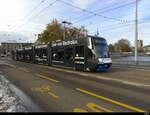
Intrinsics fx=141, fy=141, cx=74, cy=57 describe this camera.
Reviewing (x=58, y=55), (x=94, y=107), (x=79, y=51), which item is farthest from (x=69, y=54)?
(x=94, y=107)

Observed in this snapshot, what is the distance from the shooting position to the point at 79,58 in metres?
13.8

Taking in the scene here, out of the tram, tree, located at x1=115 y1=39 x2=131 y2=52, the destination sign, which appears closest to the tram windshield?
the tram

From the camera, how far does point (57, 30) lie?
4369 cm

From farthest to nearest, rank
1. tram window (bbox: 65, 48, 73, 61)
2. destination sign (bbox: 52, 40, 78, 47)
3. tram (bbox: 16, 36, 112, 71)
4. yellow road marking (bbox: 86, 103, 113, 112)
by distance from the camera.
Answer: tram window (bbox: 65, 48, 73, 61) < destination sign (bbox: 52, 40, 78, 47) < tram (bbox: 16, 36, 112, 71) < yellow road marking (bbox: 86, 103, 113, 112)

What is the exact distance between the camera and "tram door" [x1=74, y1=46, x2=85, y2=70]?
532 inches

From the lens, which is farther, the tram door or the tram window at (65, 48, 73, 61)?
the tram window at (65, 48, 73, 61)

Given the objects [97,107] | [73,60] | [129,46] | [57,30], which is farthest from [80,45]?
[129,46]

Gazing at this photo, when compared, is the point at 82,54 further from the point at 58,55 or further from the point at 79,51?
the point at 58,55

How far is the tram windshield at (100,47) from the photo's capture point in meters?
12.7

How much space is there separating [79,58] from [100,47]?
7.60ft

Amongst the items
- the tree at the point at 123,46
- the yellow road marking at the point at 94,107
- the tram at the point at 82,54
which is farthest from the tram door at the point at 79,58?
the tree at the point at 123,46

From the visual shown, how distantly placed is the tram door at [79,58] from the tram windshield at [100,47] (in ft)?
4.60

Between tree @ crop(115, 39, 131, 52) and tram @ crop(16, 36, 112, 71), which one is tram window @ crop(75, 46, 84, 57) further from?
tree @ crop(115, 39, 131, 52)

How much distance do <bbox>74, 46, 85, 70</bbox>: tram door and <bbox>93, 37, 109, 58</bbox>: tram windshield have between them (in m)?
1.40
